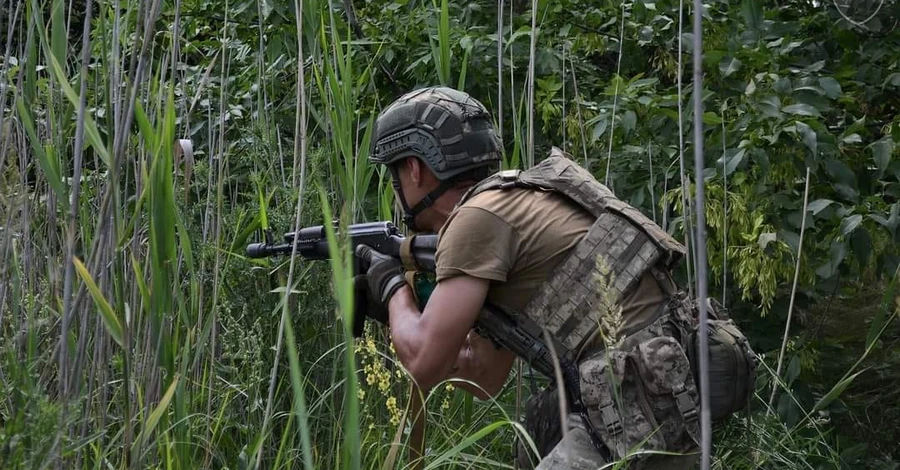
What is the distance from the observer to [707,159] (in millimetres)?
3330

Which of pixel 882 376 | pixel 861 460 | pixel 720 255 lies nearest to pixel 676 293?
pixel 720 255

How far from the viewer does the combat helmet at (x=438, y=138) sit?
2.58 meters

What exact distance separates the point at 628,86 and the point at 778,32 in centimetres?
40

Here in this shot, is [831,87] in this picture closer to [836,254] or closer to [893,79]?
[893,79]

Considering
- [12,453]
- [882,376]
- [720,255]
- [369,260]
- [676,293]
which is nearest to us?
[12,453]

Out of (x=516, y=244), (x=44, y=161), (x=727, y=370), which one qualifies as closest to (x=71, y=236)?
(x=44, y=161)

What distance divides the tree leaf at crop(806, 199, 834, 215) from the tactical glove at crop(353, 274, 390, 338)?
108 centimetres

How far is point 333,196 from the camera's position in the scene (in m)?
2.84

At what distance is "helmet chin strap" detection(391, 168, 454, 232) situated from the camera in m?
2.63

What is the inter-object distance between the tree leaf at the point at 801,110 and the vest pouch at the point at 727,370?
734 millimetres

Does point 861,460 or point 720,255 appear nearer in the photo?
point 720,255

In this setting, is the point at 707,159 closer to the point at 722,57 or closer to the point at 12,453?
the point at 722,57

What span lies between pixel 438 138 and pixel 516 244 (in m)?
0.32

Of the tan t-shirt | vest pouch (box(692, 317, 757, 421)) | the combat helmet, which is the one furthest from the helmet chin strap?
vest pouch (box(692, 317, 757, 421))
